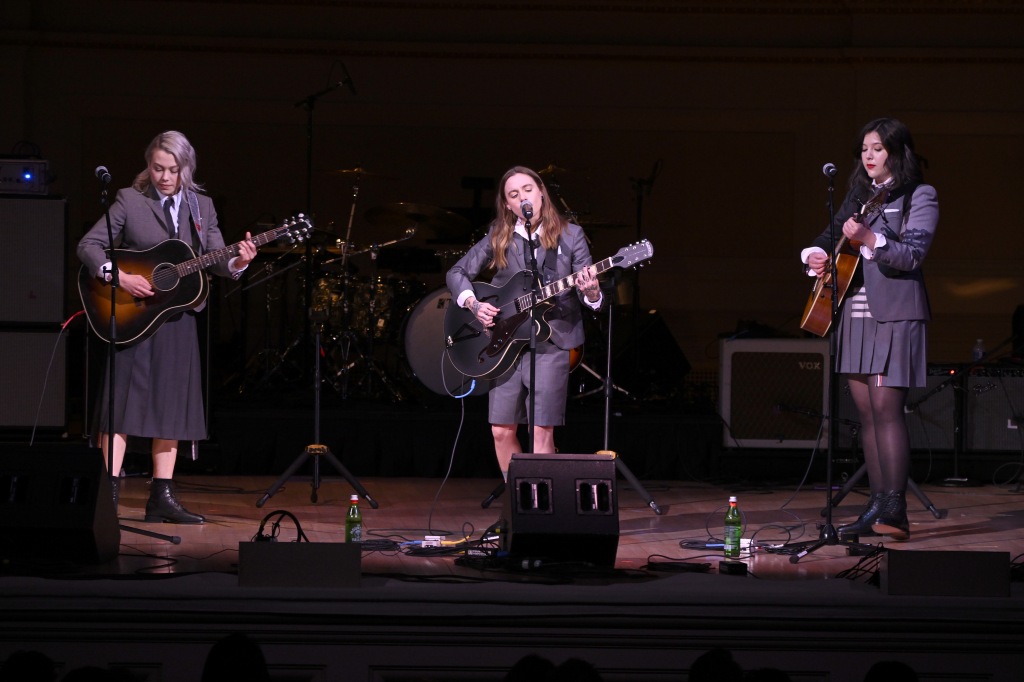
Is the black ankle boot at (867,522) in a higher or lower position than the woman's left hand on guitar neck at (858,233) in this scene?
lower

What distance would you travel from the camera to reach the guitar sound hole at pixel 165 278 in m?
5.64

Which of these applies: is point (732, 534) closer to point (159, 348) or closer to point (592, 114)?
point (159, 348)

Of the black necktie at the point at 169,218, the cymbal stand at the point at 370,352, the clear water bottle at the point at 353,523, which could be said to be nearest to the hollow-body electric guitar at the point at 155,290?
the black necktie at the point at 169,218

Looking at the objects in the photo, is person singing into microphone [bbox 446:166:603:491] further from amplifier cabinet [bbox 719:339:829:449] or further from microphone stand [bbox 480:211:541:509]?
amplifier cabinet [bbox 719:339:829:449]

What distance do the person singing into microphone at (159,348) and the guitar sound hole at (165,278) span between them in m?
0.05

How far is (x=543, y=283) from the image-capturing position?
18.1 feet

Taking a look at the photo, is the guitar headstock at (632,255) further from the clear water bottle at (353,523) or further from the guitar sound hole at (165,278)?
the guitar sound hole at (165,278)

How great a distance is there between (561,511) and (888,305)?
1842 millimetres

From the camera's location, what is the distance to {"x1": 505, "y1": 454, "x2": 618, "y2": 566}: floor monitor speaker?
449 cm

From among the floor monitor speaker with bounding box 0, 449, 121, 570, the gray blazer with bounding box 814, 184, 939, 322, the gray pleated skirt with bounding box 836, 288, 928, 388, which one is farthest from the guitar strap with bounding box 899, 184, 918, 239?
the floor monitor speaker with bounding box 0, 449, 121, 570

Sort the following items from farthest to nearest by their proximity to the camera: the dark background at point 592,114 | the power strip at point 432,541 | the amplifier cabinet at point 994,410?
1. the dark background at point 592,114
2. the amplifier cabinet at point 994,410
3. the power strip at point 432,541

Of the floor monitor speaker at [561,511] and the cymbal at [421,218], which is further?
the cymbal at [421,218]

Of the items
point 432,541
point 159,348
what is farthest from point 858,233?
point 159,348

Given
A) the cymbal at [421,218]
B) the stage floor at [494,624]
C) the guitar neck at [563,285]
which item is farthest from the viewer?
the cymbal at [421,218]
